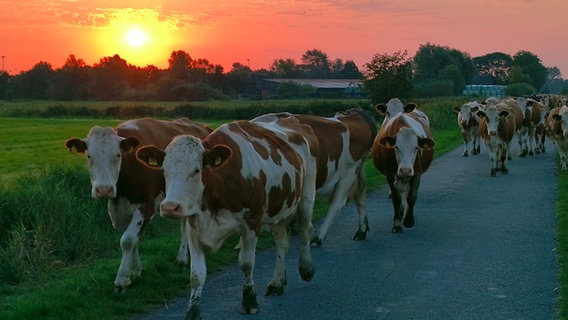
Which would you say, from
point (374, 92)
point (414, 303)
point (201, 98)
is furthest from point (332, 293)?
point (201, 98)

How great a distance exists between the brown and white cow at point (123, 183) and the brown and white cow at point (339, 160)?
2.07 meters

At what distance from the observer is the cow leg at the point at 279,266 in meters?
7.83

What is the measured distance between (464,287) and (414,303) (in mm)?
Result: 932

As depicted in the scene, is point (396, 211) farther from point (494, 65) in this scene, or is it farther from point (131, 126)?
point (494, 65)

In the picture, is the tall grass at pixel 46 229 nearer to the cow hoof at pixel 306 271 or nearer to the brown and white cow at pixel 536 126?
the cow hoof at pixel 306 271

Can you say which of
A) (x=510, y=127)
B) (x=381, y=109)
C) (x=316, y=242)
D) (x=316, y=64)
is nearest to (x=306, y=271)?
(x=316, y=242)

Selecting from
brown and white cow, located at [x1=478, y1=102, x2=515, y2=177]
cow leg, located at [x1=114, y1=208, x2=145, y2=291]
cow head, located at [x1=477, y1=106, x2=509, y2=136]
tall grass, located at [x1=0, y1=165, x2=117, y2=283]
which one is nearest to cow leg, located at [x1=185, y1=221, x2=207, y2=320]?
cow leg, located at [x1=114, y1=208, x2=145, y2=291]

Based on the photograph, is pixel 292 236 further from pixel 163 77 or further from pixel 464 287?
pixel 163 77

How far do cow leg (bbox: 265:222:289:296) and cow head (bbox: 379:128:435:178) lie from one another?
162 inches

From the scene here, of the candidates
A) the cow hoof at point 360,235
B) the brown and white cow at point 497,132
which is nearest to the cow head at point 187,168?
the cow hoof at point 360,235

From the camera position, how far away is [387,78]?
3775 cm

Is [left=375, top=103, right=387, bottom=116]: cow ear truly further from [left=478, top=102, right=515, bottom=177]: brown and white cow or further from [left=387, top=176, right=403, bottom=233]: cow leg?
[left=387, top=176, right=403, bottom=233]: cow leg

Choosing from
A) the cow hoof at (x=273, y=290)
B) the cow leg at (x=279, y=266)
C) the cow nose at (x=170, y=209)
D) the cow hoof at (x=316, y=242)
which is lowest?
the cow hoof at (x=316, y=242)

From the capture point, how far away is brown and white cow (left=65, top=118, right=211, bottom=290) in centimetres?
803
